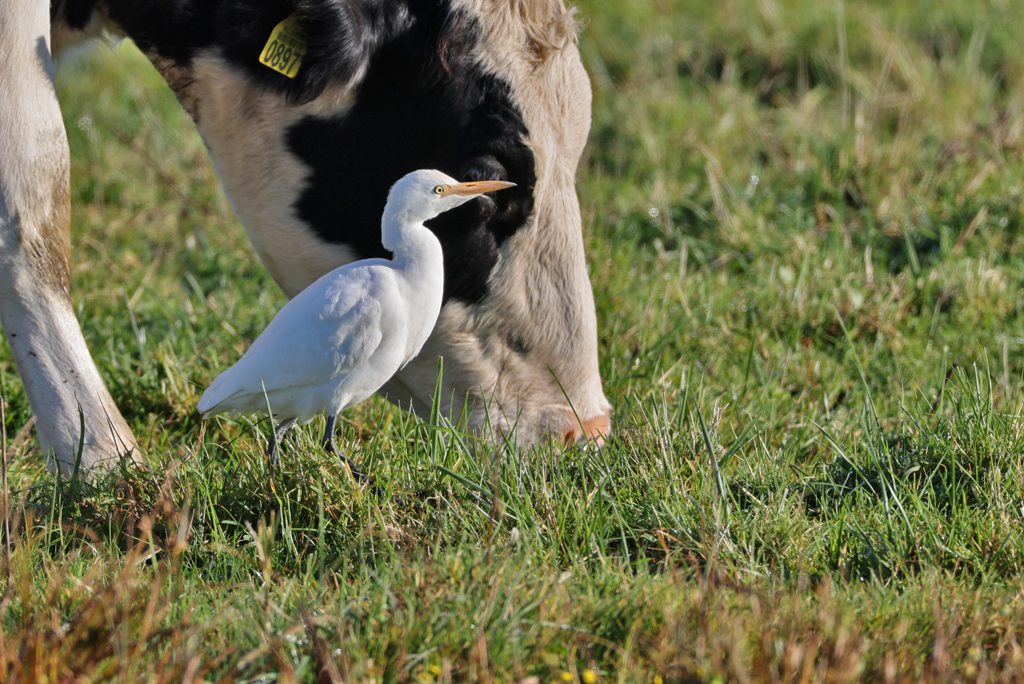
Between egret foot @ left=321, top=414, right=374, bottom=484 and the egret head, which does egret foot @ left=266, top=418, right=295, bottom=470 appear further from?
the egret head

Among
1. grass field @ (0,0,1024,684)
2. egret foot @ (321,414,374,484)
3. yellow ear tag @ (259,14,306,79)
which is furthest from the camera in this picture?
yellow ear tag @ (259,14,306,79)

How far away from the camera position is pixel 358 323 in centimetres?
222

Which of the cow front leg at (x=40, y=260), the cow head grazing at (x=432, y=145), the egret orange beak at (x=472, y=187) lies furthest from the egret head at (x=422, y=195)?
the cow front leg at (x=40, y=260)

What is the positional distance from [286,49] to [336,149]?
279 mm

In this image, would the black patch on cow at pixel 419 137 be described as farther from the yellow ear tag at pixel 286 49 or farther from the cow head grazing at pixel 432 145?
the yellow ear tag at pixel 286 49

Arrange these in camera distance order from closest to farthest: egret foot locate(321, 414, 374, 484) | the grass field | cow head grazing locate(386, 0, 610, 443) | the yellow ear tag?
1. the grass field
2. egret foot locate(321, 414, 374, 484)
3. the yellow ear tag
4. cow head grazing locate(386, 0, 610, 443)

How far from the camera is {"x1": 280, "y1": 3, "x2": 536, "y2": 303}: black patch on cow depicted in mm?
2588

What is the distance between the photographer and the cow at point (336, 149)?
256 cm

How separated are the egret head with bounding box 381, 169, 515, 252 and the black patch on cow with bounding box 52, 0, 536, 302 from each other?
1.19 ft

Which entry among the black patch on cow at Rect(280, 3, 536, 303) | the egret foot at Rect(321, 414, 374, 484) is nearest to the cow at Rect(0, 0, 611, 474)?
the black patch on cow at Rect(280, 3, 536, 303)

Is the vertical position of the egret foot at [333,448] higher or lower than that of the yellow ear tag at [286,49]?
lower

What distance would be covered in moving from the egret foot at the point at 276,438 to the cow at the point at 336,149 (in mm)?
459

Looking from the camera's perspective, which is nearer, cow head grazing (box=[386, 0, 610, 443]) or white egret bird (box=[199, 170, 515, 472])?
white egret bird (box=[199, 170, 515, 472])

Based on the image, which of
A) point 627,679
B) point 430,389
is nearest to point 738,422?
point 430,389
